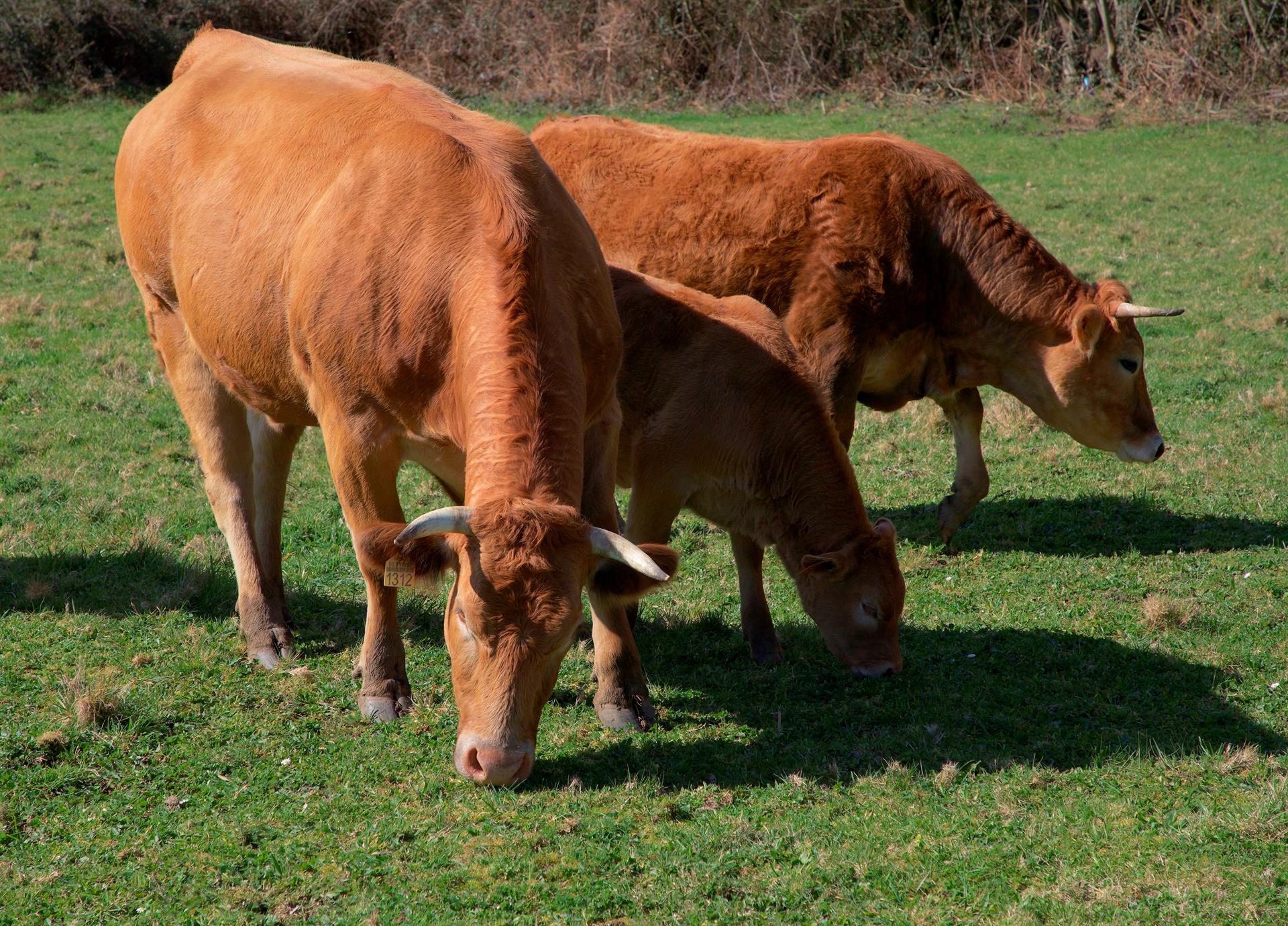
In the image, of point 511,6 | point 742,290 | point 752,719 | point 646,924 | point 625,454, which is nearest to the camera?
point 646,924

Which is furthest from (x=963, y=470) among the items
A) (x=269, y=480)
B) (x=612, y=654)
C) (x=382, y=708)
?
(x=269, y=480)

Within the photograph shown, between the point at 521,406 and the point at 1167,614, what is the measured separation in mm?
3919

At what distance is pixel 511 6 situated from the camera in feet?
87.8

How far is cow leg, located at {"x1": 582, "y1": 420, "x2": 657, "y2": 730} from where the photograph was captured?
527 cm

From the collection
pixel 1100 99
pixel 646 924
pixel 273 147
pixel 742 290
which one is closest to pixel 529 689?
pixel 646 924

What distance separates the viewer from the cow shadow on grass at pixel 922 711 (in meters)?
5.14

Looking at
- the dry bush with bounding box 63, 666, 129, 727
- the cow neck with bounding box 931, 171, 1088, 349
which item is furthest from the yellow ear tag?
the cow neck with bounding box 931, 171, 1088, 349

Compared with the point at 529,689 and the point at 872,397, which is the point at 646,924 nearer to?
the point at 529,689

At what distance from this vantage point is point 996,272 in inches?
300

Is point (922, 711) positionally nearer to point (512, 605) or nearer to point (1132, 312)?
point (512, 605)

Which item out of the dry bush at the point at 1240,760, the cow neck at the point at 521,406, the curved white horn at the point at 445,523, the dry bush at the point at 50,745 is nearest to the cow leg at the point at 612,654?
the cow neck at the point at 521,406

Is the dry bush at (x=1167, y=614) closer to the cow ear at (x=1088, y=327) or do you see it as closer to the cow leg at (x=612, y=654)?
the cow ear at (x=1088, y=327)

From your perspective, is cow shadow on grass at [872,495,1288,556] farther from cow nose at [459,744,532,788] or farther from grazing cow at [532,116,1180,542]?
cow nose at [459,744,532,788]

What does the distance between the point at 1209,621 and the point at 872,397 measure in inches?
100
